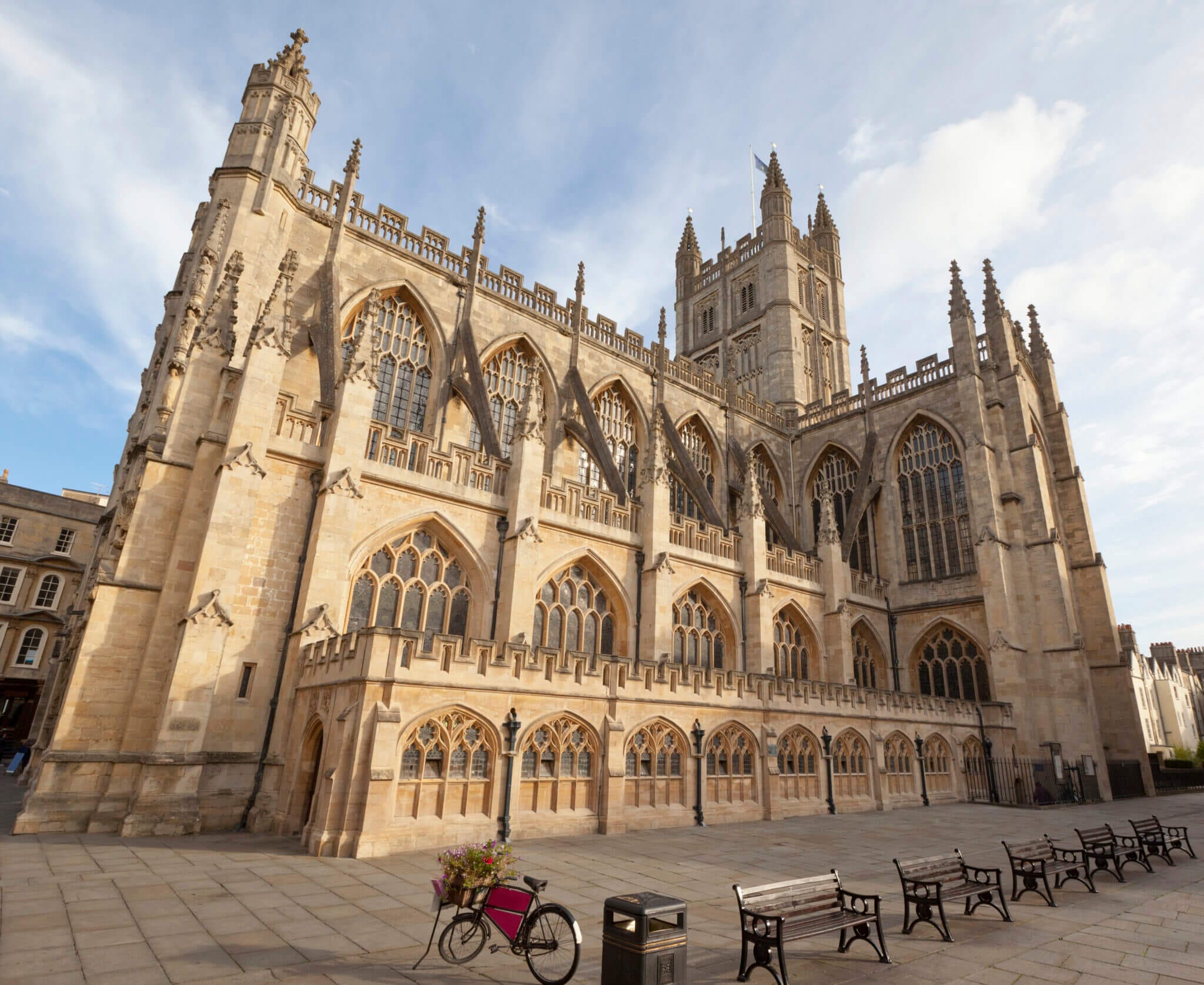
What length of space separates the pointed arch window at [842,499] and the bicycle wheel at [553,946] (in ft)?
83.3

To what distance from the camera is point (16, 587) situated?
33.8 meters

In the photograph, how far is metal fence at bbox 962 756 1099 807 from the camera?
21.8 meters

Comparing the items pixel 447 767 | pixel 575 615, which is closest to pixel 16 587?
pixel 575 615

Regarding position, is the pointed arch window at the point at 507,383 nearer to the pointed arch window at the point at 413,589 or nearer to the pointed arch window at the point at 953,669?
the pointed arch window at the point at 413,589

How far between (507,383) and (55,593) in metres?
28.6

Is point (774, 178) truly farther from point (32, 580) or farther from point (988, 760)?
point (32, 580)

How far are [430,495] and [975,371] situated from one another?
75.4 ft

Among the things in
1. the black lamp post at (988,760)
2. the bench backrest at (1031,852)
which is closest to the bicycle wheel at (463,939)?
the bench backrest at (1031,852)

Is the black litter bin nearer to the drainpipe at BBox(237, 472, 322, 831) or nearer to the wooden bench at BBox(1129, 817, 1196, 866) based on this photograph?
the wooden bench at BBox(1129, 817, 1196, 866)

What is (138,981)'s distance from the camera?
16.5 feet

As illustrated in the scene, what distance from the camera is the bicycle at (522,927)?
17.3 feet

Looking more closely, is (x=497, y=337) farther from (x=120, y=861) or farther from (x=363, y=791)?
(x=120, y=861)

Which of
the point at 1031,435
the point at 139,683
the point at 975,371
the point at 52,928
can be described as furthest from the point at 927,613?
the point at 52,928

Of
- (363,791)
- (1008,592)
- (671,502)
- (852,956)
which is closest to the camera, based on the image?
(852,956)
